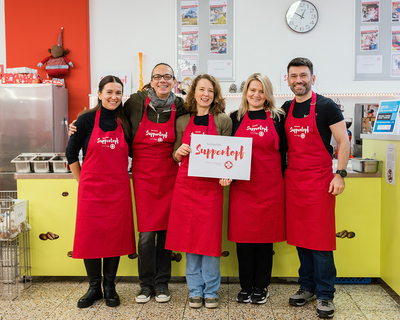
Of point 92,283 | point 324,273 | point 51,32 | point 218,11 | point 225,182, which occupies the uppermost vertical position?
point 218,11

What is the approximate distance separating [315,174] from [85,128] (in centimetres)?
146

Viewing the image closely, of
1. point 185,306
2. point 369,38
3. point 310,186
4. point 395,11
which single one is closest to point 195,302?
point 185,306

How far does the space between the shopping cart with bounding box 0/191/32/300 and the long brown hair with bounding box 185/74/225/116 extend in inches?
54.4

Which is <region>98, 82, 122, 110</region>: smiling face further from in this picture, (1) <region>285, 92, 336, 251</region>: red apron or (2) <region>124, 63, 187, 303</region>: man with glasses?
(1) <region>285, 92, 336, 251</region>: red apron

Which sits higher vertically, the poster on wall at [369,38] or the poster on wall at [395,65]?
the poster on wall at [369,38]

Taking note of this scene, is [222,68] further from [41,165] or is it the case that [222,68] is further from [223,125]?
[41,165]

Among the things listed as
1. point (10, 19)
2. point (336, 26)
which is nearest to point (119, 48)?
point (10, 19)

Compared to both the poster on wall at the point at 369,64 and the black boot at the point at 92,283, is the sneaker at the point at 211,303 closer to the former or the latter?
the black boot at the point at 92,283

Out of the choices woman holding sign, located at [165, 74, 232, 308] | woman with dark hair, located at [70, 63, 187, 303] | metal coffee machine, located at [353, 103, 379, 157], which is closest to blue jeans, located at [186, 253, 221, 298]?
woman holding sign, located at [165, 74, 232, 308]

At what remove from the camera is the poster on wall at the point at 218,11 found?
482 centimetres

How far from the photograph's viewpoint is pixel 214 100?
225 cm

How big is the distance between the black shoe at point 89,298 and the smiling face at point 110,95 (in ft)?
3.98

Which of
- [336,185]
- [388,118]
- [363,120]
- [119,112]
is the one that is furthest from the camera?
[363,120]

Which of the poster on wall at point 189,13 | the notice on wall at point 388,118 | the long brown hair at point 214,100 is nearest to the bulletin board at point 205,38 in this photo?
the poster on wall at point 189,13
